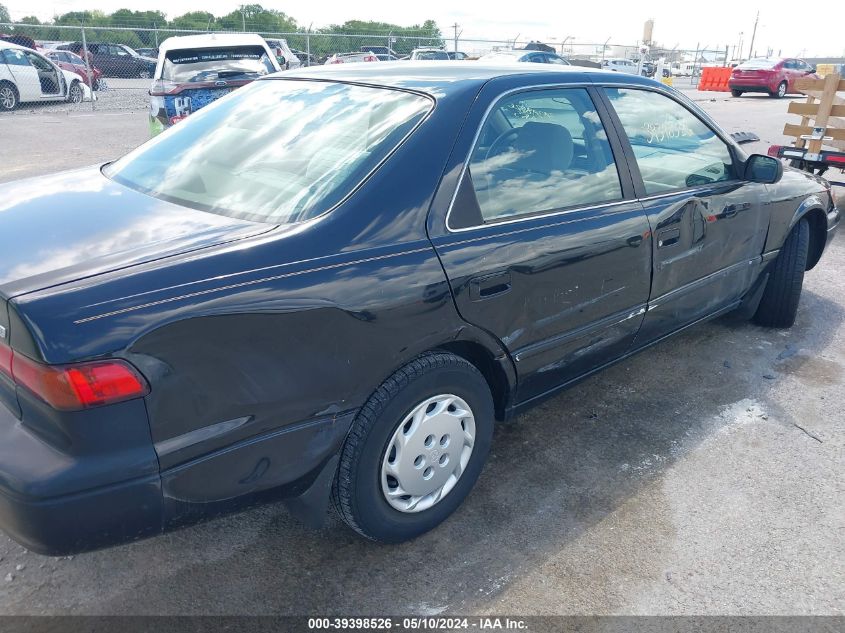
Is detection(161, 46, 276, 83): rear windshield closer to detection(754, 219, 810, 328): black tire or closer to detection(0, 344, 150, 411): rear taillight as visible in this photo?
detection(754, 219, 810, 328): black tire

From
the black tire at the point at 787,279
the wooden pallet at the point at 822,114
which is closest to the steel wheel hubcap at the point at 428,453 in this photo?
the black tire at the point at 787,279

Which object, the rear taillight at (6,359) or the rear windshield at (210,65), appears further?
the rear windshield at (210,65)

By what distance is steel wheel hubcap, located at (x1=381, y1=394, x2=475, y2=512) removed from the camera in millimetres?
2385

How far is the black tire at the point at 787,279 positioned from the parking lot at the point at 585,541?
32.7 inches

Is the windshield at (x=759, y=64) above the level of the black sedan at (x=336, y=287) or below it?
above

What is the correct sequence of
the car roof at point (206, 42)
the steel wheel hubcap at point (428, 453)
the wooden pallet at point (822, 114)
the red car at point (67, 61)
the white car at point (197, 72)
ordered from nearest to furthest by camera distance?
the steel wheel hubcap at point (428, 453) < the wooden pallet at point (822, 114) < the white car at point (197, 72) < the car roof at point (206, 42) < the red car at point (67, 61)

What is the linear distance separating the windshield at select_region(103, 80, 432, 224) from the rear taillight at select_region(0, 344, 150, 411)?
0.70m

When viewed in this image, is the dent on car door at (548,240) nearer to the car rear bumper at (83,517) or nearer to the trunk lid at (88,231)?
the trunk lid at (88,231)

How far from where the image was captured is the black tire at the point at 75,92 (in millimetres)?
17289

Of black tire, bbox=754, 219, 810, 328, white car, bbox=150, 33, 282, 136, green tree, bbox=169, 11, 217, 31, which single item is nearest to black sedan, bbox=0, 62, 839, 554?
black tire, bbox=754, 219, 810, 328

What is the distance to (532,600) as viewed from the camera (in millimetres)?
2326

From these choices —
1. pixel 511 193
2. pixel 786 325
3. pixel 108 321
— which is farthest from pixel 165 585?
pixel 786 325

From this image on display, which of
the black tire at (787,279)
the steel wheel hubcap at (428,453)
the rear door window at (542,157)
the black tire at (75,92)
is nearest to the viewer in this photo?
the steel wheel hubcap at (428,453)

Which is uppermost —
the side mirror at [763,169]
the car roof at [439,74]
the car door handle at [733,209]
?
the car roof at [439,74]
